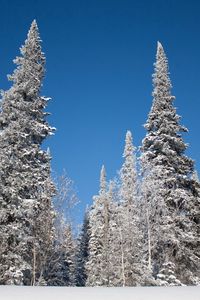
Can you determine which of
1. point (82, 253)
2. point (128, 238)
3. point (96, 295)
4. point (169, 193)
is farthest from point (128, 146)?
point (96, 295)

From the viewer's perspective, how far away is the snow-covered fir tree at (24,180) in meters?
20.2

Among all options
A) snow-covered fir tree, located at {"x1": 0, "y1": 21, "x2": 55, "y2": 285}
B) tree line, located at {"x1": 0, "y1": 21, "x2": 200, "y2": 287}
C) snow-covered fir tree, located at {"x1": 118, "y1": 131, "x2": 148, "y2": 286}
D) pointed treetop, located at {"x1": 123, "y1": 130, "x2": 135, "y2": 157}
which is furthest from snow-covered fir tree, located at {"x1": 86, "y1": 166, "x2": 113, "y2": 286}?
snow-covered fir tree, located at {"x1": 0, "y1": 21, "x2": 55, "y2": 285}

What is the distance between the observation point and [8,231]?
20297 mm

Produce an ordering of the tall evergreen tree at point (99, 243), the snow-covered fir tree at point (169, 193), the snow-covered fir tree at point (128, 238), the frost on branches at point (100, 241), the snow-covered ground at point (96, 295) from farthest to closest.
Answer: the tall evergreen tree at point (99, 243) → the frost on branches at point (100, 241) → the snow-covered fir tree at point (128, 238) → the snow-covered fir tree at point (169, 193) → the snow-covered ground at point (96, 295)

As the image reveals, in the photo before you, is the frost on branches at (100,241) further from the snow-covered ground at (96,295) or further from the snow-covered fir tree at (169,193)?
the snow-covered ground at (96,295)

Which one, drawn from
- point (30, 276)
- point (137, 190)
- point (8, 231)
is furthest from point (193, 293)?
point (137, 190)

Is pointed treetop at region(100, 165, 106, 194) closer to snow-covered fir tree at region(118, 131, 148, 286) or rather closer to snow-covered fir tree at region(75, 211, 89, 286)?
snow-covered fir tree at region(75, 211, 89, 286)

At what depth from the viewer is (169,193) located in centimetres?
2495

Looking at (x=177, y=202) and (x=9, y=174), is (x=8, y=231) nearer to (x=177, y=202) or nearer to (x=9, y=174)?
(x=9, y=174)

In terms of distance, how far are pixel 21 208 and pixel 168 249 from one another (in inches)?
364

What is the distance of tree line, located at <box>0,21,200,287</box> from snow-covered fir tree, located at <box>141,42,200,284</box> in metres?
0.06

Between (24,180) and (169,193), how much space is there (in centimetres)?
937

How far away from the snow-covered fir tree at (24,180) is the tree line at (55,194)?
53mm

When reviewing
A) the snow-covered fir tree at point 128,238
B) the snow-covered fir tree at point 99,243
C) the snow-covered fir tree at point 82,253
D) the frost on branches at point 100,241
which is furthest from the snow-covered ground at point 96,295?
the snow-covered fir tree at point 82,253
